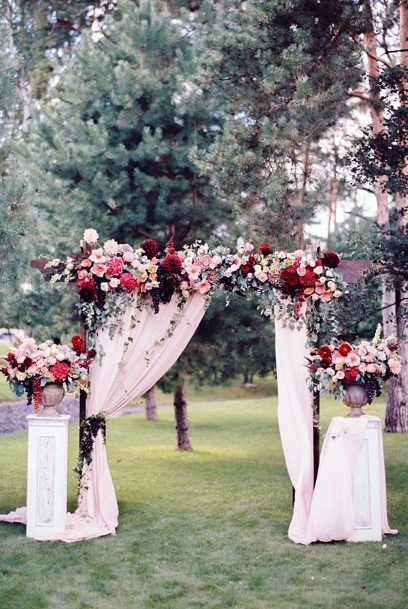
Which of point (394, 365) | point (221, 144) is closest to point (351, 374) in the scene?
point (394, 365)

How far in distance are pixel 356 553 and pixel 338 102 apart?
5.45 meters

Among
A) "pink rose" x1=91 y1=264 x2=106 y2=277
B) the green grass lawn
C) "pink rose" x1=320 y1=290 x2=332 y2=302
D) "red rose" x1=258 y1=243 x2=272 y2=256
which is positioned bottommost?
the green grass lawn

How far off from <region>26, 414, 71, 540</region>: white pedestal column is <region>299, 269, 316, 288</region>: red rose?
2.23 m

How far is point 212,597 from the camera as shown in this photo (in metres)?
4.83

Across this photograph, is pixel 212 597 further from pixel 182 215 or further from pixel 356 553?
pixel 182 215

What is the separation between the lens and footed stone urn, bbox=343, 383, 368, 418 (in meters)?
6.39

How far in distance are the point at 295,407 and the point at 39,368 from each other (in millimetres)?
2130

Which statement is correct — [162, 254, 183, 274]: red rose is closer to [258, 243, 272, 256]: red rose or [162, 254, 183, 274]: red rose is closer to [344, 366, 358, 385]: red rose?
[258, 243, 272, 256]: red rose

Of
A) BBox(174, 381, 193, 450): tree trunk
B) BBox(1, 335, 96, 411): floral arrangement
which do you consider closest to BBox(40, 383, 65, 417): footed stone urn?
BBox(1, 335, 96, 411): floral arrangement

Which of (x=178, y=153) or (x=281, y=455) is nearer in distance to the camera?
(x=178, y=153)

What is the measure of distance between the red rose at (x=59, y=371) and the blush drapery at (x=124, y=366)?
0.43 metres

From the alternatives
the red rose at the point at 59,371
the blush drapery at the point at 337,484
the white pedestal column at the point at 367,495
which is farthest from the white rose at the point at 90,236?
the white pedestal column at the point at 367,495

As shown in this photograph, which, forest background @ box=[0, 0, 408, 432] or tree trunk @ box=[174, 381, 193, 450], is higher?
forest background @ box=[0, 0, 408, 432]

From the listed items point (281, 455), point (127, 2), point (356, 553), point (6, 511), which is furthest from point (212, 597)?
point (127, 2)
